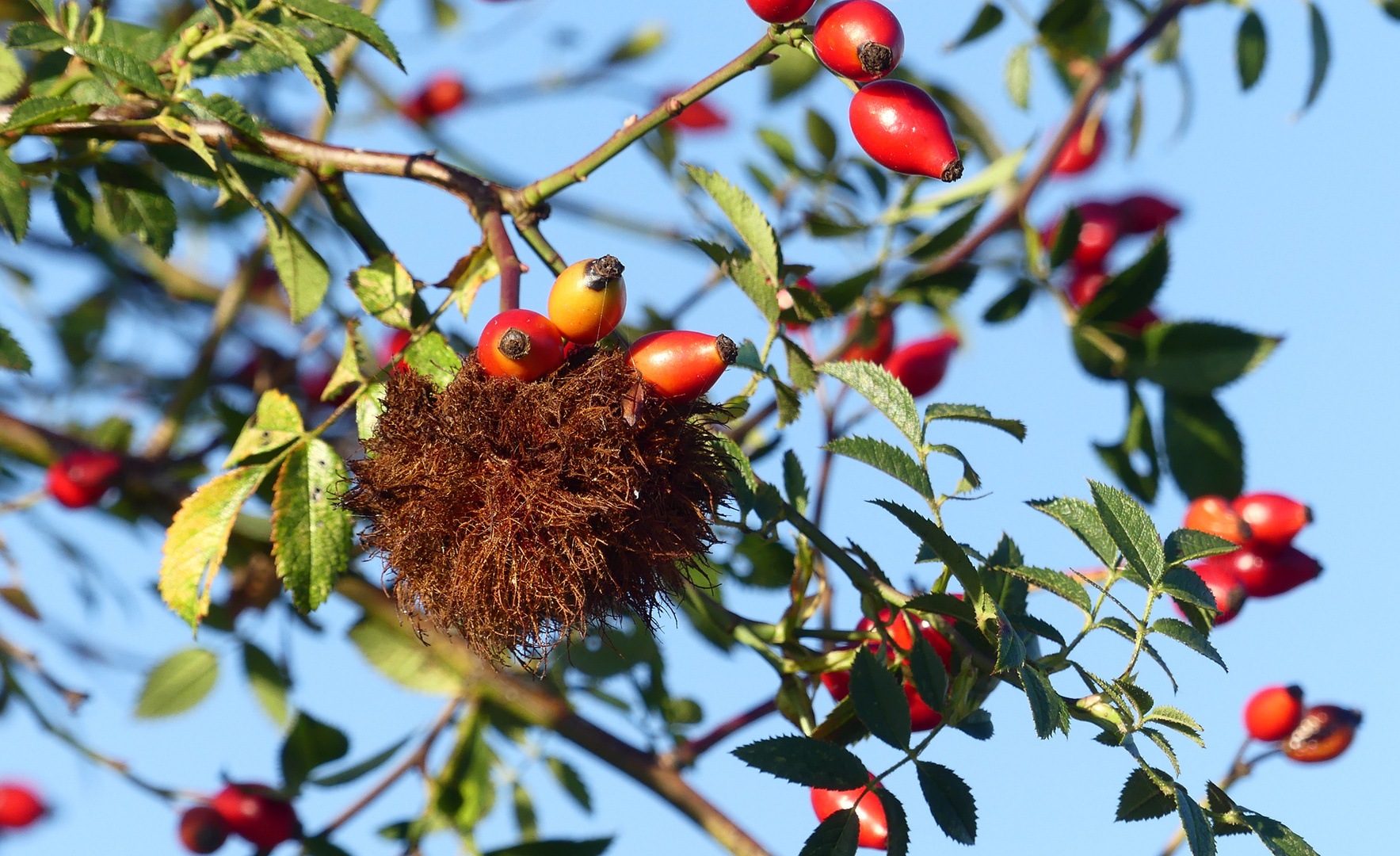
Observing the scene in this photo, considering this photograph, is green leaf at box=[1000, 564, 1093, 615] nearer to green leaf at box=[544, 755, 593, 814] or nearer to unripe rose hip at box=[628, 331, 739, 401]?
unripe rose hip at box=[628, 331, 739, 401]

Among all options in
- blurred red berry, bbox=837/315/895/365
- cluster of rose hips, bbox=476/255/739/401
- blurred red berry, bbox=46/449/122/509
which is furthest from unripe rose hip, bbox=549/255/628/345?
blurred red berry, bbox=46/449/122/509

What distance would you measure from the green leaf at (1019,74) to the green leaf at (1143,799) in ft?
6.61

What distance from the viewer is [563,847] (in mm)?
2270

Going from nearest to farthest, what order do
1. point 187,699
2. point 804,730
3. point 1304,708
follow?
point 804,730 < point 1304,708 < point 187,699

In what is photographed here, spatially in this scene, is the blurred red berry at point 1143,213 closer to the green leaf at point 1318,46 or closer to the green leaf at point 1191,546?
the green leaf at point 1318,46

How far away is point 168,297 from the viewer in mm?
3305

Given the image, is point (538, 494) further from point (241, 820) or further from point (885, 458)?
point (241, 820)

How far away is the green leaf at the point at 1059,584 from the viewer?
1.43m

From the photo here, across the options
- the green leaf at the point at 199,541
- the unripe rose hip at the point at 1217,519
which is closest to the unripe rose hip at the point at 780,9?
the green leaf at the point at 199,541

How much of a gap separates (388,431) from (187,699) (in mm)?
1707

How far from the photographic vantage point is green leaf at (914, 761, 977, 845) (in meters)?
1.48

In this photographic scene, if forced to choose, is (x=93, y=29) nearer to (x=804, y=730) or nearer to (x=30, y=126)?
(x=30, y=126)

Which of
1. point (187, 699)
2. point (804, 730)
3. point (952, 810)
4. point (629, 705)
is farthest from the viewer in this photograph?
point (187, 699)

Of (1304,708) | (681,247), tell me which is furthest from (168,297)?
(1304,708)
